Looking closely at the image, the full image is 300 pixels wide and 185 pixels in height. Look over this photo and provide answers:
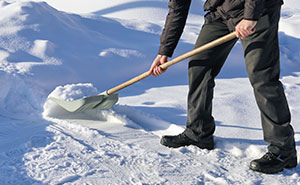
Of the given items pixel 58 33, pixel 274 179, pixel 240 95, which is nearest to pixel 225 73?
pixel 240 95

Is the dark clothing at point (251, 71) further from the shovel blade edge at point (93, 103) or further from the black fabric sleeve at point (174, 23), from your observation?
the shovel blade edge at point (93, 103)

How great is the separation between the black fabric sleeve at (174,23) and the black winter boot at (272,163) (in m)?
0.78

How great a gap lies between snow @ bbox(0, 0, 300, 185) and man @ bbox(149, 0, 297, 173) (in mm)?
95

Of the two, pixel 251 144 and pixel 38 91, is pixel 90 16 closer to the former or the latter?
pixel 38 91

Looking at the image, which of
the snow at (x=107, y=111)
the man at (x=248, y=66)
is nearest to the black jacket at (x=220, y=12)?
the man at (x=248, y=66)

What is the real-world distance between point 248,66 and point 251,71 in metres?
0.03

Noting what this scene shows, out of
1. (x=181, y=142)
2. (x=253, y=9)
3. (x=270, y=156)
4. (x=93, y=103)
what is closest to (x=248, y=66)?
(x=253, y=9)

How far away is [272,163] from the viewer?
1832 millimetres

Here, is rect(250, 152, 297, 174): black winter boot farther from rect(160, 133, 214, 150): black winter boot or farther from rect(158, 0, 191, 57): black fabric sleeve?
rect(158, 0, 191, 57): black fabric sleeve

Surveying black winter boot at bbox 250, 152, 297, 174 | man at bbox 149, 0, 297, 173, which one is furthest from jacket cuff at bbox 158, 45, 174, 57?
black winter boot at bbox 250, 152, 297, 174

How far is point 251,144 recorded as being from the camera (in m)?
2.17

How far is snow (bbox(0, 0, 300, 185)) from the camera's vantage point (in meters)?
1.81

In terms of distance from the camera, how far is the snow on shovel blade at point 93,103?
246 cm

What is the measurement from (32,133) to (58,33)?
6.45 ft
